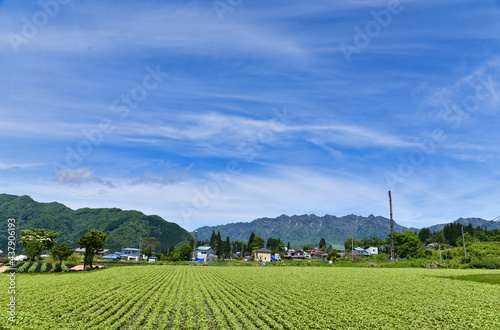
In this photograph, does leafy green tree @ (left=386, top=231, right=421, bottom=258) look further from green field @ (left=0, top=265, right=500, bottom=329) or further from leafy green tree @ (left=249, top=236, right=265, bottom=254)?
leafy green tree @ (left=249, top=236, right=265, bottom=254)

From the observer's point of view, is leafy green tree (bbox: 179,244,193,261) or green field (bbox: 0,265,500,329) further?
leafy green tree (bbox: 179,244,193,261)

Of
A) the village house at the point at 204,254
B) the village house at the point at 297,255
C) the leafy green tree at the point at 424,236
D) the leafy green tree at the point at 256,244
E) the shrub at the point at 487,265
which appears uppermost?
the leafy green tree at the point at 424,236

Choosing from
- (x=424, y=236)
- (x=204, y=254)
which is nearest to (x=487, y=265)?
(x=204, y=254)

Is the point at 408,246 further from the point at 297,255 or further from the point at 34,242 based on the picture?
the point at 34,242

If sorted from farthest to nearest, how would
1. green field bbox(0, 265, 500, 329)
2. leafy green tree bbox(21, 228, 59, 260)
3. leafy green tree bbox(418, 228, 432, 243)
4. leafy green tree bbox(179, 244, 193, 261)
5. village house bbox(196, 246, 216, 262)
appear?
leafy green tree bbox(418, 228, 432, 243)
village house bbox(196, 246, 216, 262)
leafy green tree bbox(179, 244, 193, 261)
leafy green tree bbox(21, 228, 59, 260)
green field bbox(0, 265, 500, 329)

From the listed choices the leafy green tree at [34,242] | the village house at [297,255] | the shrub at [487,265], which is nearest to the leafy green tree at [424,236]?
the village house at [297,255]

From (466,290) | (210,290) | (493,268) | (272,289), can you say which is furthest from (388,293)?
(493,268)

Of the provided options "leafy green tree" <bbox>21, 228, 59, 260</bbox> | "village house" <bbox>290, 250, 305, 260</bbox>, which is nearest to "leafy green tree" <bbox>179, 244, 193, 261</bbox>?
"leafy green tree" <bbox>21, 228, 59, 260</bbox>

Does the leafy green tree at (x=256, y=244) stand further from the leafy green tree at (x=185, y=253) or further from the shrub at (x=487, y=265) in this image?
the shrub at (x=487, y=265)

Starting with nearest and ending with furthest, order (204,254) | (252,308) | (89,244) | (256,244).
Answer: (252,308), (89,244), (204,254), (256,244)

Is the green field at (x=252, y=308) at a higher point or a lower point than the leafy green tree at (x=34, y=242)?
lower

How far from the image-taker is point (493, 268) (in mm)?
56250

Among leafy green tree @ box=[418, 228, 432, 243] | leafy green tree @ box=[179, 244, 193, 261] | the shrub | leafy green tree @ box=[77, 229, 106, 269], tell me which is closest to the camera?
leafy green tree @ box=[77, 229, 106, 269]

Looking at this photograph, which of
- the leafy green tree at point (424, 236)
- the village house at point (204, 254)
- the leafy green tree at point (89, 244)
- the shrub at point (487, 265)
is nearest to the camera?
the leafy green tree at point (89, 244)
